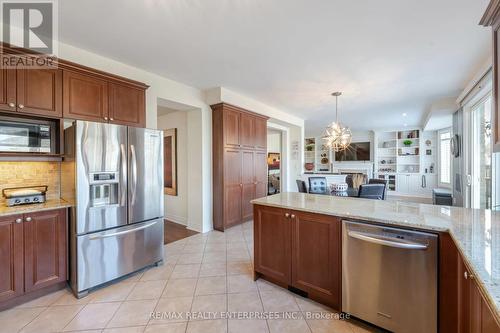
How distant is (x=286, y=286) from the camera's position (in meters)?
2.22

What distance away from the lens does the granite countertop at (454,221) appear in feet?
2.88

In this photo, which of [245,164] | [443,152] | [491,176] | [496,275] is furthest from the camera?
[443,152]

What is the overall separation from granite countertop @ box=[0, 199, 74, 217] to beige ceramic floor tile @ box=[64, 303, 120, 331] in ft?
3.11

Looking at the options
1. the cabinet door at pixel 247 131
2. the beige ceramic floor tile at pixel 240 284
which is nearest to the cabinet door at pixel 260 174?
the cabinet door at pixel 247 131

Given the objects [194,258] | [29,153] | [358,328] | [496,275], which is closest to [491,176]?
[358,328]

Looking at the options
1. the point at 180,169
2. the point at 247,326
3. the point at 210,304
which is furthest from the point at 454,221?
the point at 180,169

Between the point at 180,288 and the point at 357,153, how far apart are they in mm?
8645

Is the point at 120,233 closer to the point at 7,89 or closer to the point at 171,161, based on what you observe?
the point at 7,89

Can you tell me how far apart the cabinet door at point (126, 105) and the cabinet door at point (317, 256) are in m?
2.21

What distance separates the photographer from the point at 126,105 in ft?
8.79

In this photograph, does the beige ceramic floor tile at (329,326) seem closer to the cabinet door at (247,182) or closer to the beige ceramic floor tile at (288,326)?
the beige ceramic floor tile at (288,326)

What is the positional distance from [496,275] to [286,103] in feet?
14.8

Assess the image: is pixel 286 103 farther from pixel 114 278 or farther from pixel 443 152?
pixel 443 152

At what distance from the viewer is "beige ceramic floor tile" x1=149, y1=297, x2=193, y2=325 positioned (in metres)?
1.81
